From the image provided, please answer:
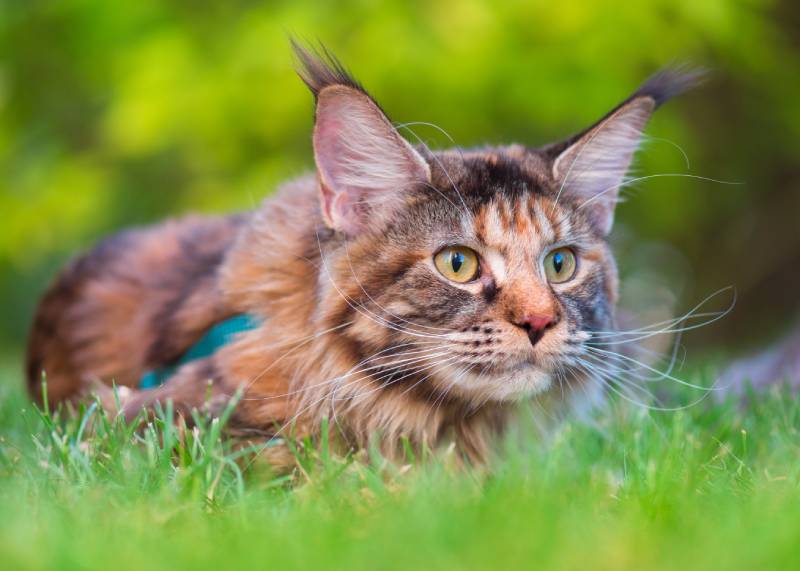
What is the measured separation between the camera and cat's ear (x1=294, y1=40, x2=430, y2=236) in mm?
2389

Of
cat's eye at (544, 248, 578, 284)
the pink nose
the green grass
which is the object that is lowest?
the green grass

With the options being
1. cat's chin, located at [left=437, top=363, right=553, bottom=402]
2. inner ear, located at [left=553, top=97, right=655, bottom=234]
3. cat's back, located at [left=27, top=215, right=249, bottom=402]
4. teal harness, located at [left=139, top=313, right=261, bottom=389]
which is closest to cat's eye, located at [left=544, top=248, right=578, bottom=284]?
inner ear, located at [left=553, top=97, right=655, bottom=234]

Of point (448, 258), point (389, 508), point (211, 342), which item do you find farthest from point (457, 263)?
point (389, 508)

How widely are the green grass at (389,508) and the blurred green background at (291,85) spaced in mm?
1669

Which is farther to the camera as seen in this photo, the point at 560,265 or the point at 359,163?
the point at 560,265

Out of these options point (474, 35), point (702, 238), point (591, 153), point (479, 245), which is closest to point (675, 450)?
point (479, 245)

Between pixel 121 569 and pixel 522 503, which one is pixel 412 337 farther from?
pixel 121 569

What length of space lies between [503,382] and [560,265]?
1.44ft

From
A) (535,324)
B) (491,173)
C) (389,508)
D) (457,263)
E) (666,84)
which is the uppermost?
(666,84)

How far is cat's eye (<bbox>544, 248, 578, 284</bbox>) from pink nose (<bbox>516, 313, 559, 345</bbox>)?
0.24 meters

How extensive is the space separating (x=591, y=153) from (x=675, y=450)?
0.97 m

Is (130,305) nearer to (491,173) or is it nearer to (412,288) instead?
(412,288)

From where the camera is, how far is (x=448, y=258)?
2.46 m

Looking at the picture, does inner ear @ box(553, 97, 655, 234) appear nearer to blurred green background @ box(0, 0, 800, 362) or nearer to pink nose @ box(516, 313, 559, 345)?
pink nose @ box(516, 313, 559, 345)
